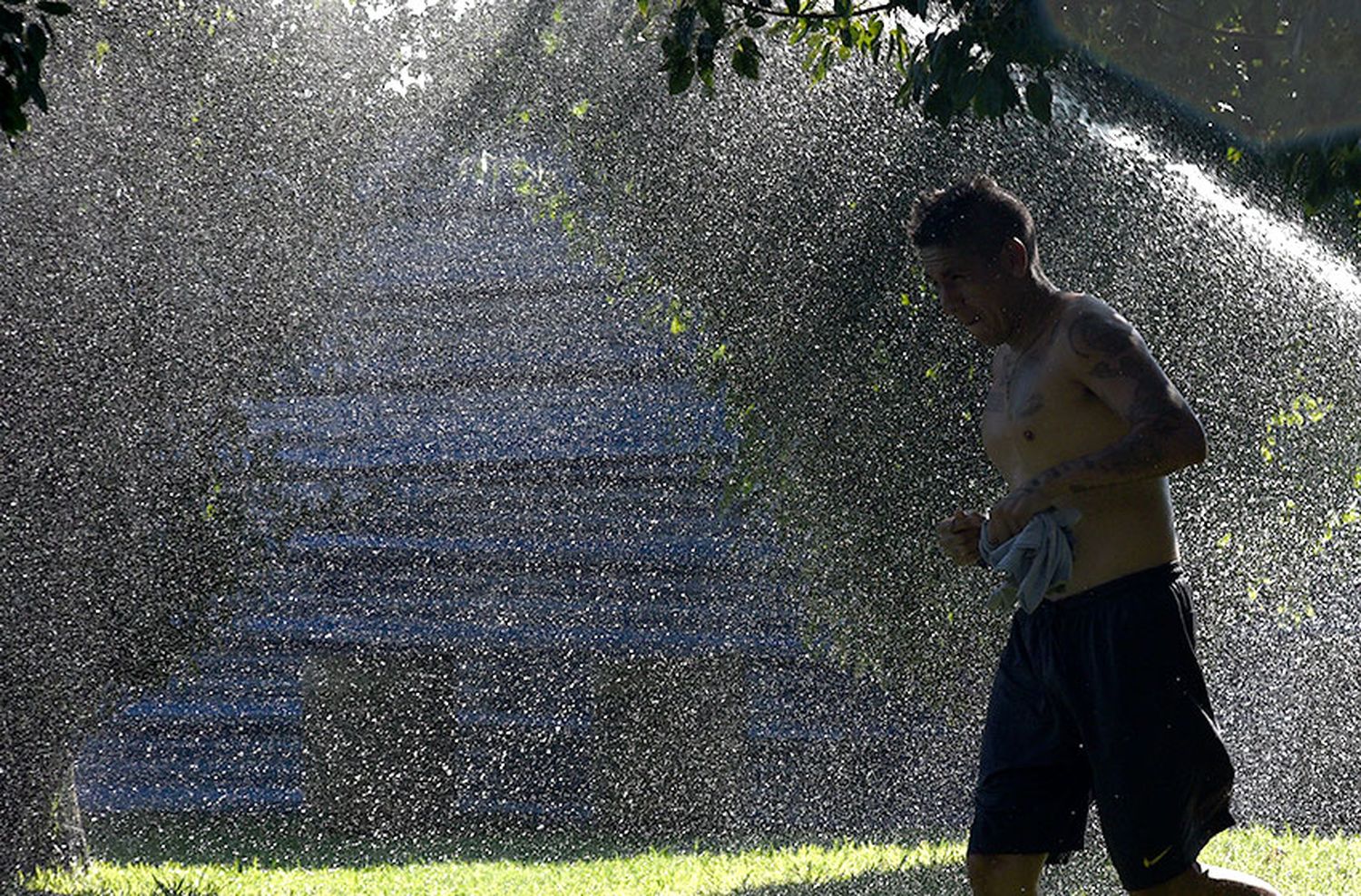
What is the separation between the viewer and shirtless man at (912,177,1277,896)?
111 inches

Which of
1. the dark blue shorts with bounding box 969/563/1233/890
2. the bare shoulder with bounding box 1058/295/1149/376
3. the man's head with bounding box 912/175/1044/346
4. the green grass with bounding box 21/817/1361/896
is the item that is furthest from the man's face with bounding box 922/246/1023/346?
the green grass with bounding box 21/817/1361/896

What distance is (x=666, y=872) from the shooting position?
5941 mm

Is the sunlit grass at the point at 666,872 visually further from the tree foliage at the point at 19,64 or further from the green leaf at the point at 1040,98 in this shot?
the tree foliage at the point at 19,64

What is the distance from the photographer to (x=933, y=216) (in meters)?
3.08

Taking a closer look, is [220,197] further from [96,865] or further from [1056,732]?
[1056,732]

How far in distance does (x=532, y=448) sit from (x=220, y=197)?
2.74 m

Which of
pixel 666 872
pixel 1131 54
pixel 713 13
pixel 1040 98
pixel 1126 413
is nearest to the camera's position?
pixel 1126 413

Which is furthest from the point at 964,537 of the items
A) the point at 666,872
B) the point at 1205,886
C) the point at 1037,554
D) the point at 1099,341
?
the point at 666,872

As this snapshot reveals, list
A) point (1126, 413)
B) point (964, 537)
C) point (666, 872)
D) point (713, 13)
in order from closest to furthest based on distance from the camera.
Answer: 1. point (1126, 413)
2. point (964, 537)
3. point (713, 13)
4. point (666, 872)

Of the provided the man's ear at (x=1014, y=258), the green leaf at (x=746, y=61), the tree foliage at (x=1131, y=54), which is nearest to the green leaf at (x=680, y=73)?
the tree foliage at (x=1131, y=54)

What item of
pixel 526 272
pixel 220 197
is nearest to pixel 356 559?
pixel 526 272

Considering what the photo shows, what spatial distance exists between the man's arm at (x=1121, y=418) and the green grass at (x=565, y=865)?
229 cm

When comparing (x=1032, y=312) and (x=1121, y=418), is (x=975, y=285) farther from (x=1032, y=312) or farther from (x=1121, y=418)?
(x=1121, y=418)

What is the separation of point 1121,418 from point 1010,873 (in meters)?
0.77
